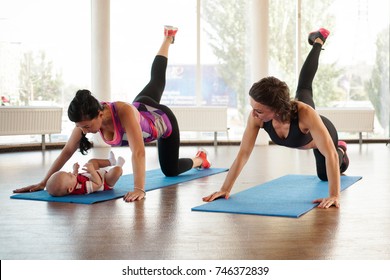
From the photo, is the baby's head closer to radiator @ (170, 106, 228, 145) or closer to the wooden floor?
the wooden floor

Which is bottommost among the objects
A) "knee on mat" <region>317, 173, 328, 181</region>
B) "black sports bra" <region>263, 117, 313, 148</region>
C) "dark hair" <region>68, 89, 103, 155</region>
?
"knee on mat" <region>317, 173, 328, 181</region>

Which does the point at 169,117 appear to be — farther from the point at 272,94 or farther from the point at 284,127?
the point at 272,94

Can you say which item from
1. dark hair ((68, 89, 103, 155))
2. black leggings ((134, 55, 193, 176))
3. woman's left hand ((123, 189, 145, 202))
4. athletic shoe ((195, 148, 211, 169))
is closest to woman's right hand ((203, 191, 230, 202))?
woman's left hand ((123, 189, 145, 202))

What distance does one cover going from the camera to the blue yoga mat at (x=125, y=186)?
3701 millimetres

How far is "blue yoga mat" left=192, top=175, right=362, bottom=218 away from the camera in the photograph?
3.26 meters

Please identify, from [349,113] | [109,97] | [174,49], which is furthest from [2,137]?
[349,113]

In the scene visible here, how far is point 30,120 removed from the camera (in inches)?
320

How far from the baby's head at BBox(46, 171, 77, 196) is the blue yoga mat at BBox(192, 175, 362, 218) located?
0.93 meters

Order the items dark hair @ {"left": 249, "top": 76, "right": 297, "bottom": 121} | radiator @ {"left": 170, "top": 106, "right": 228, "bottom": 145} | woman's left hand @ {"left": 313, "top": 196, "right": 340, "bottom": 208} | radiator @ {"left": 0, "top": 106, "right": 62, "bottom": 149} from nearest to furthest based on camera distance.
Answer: dark hair @ {"left": 249, "top": 76, "right": 297, "bottom": 121} < woman's left hand @ {"left": 313, "top": 196, "right": 340, "bottom": 208} < radiator @ {"left": 0, "top": 106, "right": 62, "bottom": 149} < radiator @ {"left": 170, "top": 106, "right": 228, "bottom": 145}

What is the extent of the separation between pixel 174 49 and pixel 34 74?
2.33 metres

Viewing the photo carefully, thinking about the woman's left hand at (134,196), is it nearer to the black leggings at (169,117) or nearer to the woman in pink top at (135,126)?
the woman in pink top at (135,126)

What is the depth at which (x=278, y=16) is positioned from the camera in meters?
9.94

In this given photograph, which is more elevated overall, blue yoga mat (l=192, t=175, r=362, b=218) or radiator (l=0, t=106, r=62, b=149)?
radiator (l=0, t=106, r=62, b=149)

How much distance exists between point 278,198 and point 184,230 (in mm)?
1053
